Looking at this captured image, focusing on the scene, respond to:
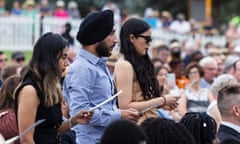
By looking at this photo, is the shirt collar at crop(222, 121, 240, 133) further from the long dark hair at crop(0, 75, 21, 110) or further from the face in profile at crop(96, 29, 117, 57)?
the long dark hair at crop(0, 75, 21, 110)

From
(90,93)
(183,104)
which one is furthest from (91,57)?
(183,104)

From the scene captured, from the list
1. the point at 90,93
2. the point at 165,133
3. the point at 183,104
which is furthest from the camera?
the point at 183,104

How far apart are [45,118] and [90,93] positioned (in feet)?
1.56

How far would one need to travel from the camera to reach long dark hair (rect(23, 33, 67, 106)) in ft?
19.8

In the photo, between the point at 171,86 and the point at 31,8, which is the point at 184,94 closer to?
the point at 171,86

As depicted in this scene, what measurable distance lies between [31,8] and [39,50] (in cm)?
1951

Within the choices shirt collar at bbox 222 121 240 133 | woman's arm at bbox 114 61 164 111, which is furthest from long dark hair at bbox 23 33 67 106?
shirt collar at bbox 222 121 240 133

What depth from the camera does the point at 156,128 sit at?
4.89 meters

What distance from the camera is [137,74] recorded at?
696cm

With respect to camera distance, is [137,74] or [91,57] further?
[137,74]

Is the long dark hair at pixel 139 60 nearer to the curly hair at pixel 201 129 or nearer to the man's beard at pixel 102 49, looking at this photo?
the man's beard at pixel 102 49

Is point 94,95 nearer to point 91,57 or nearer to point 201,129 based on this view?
point 91,57

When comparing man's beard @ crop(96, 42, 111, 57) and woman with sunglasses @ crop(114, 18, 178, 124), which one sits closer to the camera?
man's beard @ crop(96, 42, 111, 57)

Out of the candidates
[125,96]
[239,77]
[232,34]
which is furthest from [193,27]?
[125,96]
